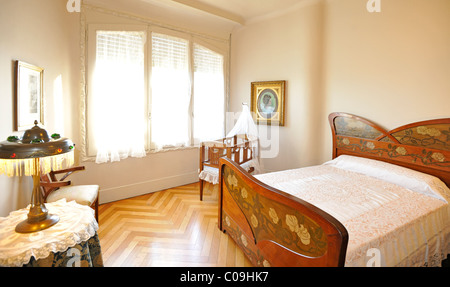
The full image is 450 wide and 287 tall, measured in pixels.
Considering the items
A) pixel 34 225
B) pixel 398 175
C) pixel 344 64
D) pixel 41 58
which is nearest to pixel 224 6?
pixel 344 64

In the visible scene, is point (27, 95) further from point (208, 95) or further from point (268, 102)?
point (268, 102)

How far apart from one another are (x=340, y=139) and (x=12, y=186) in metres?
3.57

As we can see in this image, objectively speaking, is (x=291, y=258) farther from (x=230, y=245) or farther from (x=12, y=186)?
(x=12, y=186)

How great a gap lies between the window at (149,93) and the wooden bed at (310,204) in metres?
1.77

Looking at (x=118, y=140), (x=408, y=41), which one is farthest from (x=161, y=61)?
(x=408, y=41)

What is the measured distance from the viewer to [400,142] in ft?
8.99

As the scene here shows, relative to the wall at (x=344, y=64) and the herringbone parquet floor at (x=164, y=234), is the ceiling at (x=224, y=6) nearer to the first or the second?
the wall at (x=344, y=64)

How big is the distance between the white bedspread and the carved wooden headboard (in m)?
0.18

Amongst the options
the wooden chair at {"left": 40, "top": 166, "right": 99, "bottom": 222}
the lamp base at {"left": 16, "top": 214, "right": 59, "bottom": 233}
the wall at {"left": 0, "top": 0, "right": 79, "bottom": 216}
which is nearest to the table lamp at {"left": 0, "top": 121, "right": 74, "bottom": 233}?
the lamp base at {"left": 16, "top": 214, "right": 59, "bottom": 233}

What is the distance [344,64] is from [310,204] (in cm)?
273

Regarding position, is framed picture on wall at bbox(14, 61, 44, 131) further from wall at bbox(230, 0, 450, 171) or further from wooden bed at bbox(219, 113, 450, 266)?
wall at bbox(230, 0, 450, 171)

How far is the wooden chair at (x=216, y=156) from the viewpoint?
11.0 feet

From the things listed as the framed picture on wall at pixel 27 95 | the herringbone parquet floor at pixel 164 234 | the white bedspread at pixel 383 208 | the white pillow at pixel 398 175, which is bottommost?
the herringbone parquet floor at pixel 164 234

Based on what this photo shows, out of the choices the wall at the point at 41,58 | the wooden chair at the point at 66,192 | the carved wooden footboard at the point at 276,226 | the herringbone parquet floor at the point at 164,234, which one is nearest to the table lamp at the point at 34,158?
the wall at the point at 41,58
